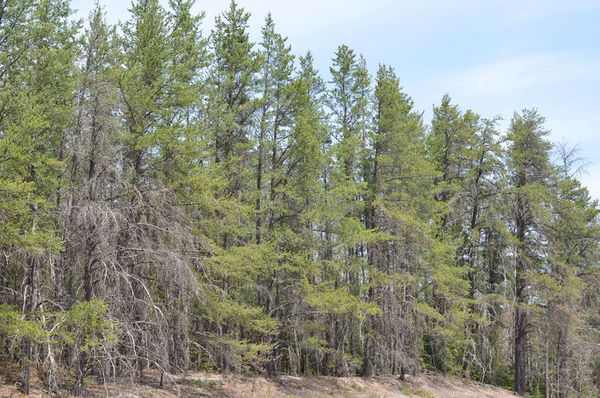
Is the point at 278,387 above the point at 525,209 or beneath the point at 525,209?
beneath

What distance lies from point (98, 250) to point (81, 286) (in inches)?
47.6

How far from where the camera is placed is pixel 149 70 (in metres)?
15.9

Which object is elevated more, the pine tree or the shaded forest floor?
the pine tree

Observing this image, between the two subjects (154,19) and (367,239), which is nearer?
(154,19)

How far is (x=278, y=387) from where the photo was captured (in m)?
19.8

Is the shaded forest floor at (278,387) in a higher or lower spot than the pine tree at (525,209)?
lower

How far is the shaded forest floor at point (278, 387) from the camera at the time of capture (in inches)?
582

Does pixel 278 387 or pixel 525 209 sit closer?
pixel 278 387

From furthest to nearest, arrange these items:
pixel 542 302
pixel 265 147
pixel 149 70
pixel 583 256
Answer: pixel 583 256, pixel 542 302, pixel 265 147, pixel 149 70

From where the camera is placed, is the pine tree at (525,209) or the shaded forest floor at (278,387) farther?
the pine tree at (525,209)

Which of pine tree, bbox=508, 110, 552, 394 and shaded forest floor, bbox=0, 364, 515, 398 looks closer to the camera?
shaded forest floor, bbox=0, 364, 515, 398

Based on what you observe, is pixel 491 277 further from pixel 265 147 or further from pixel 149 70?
pixel 149 70

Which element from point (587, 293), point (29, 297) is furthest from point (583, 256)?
point (29, 297)

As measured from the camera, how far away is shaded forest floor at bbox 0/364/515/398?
14.8 meters
